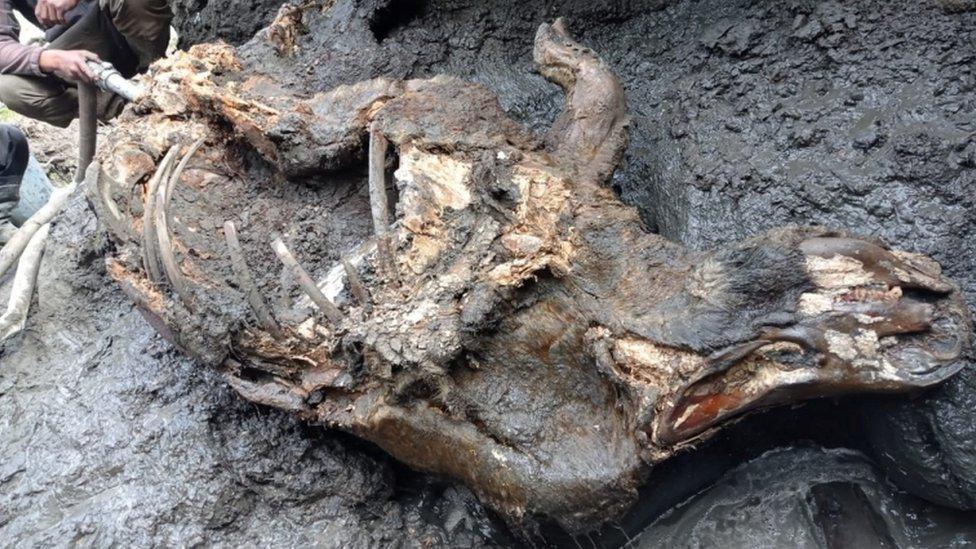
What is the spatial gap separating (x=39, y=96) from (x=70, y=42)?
1.30ft

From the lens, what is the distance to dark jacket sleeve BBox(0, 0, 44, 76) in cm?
423

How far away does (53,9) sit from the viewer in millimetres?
4332

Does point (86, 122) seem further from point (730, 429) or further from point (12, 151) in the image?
point (730, 429)

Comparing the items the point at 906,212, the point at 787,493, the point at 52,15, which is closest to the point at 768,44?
the point at 906,212

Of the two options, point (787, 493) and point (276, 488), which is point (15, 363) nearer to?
point (276, 488)

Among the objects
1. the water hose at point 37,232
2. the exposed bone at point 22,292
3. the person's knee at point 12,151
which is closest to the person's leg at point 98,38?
the person's knee at point 12,151

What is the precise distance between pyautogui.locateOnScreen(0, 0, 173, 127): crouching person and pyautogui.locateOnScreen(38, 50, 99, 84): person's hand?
1.23ft

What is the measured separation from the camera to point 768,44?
2.66 m

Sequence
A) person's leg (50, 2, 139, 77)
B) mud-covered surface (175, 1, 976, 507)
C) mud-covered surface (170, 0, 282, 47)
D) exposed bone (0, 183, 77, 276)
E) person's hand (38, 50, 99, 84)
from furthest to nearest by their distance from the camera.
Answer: person's leg (50, 2, 139, 77)
mud-covered surface (170, 0, 282, 47)
person's hand (38, 50, 99, 84)
exposed bone (0, 183, 77, 276)
mud-covered surface (175, 1, 976, 507)

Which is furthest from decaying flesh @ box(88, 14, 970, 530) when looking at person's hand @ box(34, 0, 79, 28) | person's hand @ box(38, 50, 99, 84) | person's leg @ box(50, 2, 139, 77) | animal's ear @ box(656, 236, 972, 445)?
person's leg @ box(50, 2, 139, 77)

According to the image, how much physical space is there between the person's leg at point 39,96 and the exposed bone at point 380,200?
10.7ft

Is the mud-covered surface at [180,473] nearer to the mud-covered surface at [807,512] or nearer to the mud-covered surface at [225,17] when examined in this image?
the mud-covered surface at [807,512]

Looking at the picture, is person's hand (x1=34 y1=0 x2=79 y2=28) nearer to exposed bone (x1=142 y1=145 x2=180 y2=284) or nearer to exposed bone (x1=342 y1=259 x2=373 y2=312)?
exposed bone (x1=142 y1=145 x2=180 y2=284)

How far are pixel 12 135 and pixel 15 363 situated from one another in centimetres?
225
